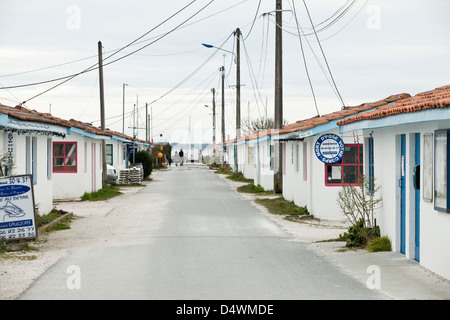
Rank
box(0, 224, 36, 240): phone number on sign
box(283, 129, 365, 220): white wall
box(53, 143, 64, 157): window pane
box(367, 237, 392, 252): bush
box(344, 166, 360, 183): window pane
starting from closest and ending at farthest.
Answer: box(367, 237, 392, 252): bush < box(0, 224, 36, 240): phone number on sign < box(344, 166, 360, 183): window pane < box(283, 129, 365, 220): white wall < box(53, 143, 64, 157): window pane

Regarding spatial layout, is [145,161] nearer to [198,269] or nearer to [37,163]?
[37,163]

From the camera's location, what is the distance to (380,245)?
11.6 m

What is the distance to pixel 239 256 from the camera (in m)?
11.3

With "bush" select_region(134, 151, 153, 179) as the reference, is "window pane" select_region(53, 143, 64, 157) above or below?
above

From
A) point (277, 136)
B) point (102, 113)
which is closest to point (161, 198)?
point (277, 136)

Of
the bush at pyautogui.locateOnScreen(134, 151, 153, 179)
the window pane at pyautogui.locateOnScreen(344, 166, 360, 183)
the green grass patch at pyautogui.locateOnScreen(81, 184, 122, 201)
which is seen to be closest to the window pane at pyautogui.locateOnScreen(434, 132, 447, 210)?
the window pane at pyautogui.locateOnScreen(344, 166, 360, 183)

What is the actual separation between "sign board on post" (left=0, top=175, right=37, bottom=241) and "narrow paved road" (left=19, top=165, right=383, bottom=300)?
1270 millimetres

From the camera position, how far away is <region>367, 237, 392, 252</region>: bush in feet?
37.9

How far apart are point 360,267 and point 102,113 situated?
943 inches

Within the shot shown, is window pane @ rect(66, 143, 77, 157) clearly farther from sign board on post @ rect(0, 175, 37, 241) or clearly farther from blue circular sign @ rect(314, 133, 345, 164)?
sign board on post @ rect(0, 175, 37, 241)

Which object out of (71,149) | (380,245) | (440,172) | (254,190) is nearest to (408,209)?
(380,245)

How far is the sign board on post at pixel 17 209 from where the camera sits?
40.9ft

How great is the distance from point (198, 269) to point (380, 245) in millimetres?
3564
